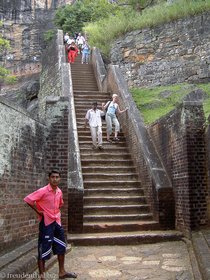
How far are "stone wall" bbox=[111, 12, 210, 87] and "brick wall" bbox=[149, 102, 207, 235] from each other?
7901mm

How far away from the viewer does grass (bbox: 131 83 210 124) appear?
1259cm

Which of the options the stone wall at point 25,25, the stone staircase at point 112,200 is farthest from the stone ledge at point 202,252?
the stone wall at point 25,25

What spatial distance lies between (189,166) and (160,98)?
275 inches

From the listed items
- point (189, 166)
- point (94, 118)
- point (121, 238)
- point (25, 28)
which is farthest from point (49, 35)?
point (121, 238)

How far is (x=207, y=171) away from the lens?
761 cm

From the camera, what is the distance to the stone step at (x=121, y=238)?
7367 millimetres

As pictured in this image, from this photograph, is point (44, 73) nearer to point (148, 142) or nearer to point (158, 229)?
point (148, 142)

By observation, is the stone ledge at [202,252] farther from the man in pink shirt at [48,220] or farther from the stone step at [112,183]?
the stone step at [112,183]

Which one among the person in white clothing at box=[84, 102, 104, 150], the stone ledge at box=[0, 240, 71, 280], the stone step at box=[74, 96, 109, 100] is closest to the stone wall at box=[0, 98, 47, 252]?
the stone ledge at box=[0, 240, 71, 280]

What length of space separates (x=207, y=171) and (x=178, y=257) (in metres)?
1.90

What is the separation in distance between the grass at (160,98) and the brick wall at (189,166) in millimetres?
3535

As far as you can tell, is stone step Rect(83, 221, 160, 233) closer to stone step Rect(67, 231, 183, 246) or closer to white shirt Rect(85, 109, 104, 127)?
stone step Rect(67, 231, 183, 246)

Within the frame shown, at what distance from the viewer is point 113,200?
29.3 ft

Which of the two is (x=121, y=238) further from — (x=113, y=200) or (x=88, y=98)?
(x=88, y=98)
